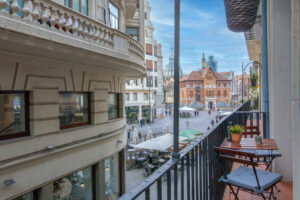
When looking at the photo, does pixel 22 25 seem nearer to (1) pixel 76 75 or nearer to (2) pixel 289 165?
(1) pixel 76 75

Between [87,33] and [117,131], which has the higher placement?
[87,33]

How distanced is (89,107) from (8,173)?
11.9 ft

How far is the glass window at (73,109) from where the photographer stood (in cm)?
720

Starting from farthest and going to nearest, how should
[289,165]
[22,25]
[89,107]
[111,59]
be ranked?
[89,107]
[111,59]
[22,25]
[289,165]

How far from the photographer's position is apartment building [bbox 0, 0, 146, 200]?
5.19 metres

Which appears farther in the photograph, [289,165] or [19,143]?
[19,143]

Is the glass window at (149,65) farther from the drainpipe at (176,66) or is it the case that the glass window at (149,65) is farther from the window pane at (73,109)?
the drainpipe at (176,66)

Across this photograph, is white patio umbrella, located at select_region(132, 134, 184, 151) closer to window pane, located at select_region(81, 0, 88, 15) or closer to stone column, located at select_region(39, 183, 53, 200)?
stone column, located at select_region(39, 183, 53, 200)

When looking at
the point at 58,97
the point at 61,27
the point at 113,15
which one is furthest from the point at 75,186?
the point at 113,15

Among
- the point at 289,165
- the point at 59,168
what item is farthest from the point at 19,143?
the point at 289,165

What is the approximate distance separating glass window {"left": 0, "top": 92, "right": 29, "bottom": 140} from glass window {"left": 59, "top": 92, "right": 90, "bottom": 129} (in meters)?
1.20

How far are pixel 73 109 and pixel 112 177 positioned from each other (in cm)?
401

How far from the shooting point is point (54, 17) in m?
5.54

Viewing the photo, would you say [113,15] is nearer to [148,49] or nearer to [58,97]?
[58,97]
